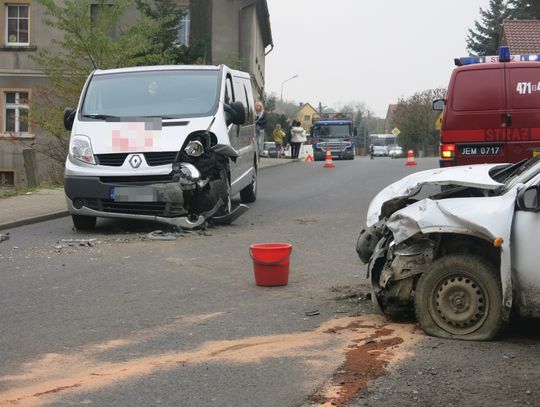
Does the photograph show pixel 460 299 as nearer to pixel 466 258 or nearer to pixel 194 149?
pixel 466 258

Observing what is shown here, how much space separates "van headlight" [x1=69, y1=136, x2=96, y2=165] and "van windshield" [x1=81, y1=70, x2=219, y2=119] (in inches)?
21.1

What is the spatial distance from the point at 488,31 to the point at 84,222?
161ft

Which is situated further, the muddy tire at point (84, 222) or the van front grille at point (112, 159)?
the muddy tire at point (84, 222)

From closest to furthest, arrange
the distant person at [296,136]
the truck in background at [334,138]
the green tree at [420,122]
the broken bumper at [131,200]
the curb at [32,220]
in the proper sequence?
the broken bumper at [131,200]
the curb at [32,220]
the distant person at [296,136]
the truck in background at [334,138]
the green tree at [420,122]

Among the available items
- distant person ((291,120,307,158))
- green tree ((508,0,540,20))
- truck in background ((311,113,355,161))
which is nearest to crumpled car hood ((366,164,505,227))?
distant person ((291,120,307,158))

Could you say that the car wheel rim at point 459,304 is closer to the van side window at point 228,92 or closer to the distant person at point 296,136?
the van side window at point 228,92

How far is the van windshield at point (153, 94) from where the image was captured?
1037 cm

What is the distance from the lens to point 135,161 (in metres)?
9.66

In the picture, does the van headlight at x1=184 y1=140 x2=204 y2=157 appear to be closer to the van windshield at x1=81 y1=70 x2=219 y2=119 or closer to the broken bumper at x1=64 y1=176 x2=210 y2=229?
the broken bumper at x1=64 y1=176 x2=210 y2=229

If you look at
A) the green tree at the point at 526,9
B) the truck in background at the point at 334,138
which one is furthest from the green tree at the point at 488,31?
the truck in background at the point at 334,138

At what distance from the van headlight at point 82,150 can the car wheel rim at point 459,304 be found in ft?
19.9

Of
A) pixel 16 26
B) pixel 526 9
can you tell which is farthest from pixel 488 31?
pixel 16 26

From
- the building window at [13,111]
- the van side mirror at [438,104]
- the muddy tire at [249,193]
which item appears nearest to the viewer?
the van side mirror at [438,104]

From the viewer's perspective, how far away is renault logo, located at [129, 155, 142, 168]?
31.7 feet
